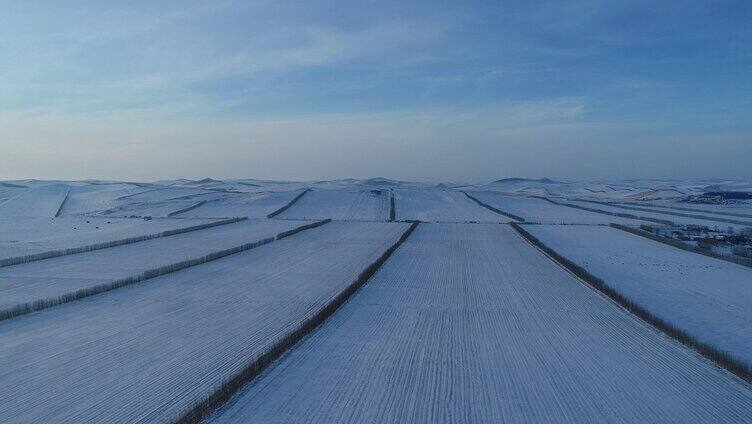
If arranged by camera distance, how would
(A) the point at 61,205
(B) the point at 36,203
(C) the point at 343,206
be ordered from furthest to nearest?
(A) the point at 61,205
(B) the point at 36,203
(C) the point at 343,206

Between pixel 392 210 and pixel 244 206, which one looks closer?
pixel 392 210

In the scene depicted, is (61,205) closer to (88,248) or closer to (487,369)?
(88,248)

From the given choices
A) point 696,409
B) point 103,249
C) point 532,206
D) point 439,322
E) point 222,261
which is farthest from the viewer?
point 532,206

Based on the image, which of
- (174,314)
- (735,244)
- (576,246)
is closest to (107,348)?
(174,314)

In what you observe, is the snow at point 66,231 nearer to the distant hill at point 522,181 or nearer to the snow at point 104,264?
the snow at point 104,264

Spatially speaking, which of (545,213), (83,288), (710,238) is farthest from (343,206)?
(83,288)

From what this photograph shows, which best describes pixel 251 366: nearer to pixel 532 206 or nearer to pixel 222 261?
pixel 222 261

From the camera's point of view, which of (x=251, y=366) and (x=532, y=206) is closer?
(x=251, y=366)

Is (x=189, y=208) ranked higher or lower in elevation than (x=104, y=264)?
higher
